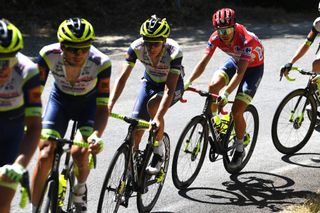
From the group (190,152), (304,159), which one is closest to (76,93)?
(190,152)

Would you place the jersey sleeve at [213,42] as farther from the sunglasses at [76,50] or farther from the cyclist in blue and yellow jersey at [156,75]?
the sunglasses at [76,50]

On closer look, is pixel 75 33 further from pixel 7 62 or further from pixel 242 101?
pixel 242 101

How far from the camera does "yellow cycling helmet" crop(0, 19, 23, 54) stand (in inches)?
167

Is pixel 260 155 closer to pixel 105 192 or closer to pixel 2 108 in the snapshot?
pixel 105 192

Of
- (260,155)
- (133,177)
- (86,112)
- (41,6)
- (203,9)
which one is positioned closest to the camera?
(86,112)

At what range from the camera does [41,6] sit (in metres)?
20.8

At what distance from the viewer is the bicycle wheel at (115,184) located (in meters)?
5.64

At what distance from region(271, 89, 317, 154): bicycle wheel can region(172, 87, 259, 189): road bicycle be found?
106 centimetres

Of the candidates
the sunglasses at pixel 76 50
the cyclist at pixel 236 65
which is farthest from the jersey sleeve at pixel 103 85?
the cyclist at pixel 236 65

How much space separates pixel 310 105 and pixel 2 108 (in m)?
5.40

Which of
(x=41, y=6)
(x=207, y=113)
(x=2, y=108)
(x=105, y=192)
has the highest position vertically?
(x=41, y=6)

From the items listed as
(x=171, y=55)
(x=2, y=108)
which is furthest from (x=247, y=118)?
(x=2, y=108)

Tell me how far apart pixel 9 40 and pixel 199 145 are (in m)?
3.57

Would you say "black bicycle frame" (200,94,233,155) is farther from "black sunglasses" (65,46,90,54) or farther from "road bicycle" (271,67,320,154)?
"black sunglasses" (65,46,90,54)
